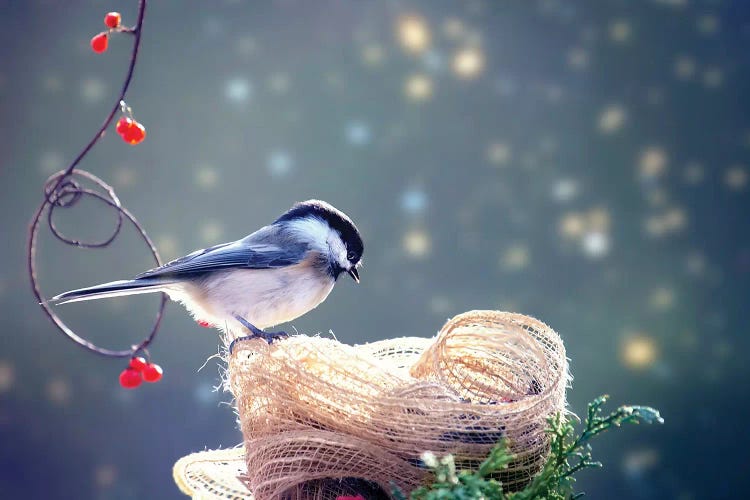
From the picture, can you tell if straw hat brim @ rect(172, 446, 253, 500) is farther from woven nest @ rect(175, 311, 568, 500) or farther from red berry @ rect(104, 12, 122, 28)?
red berry @ rect(104, 12, 122, 28)

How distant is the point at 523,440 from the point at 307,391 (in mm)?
271

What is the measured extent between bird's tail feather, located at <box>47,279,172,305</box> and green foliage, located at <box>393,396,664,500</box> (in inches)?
23.5

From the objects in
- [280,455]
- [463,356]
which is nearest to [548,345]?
[463,356]

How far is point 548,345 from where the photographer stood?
1.01m

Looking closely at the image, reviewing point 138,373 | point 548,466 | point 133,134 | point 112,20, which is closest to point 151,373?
point 138,373

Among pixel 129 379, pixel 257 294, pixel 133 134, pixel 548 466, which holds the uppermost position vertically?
pixel 133 134

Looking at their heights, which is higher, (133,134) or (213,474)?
(133,134)

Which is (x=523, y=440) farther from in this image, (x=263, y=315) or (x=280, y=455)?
(x=263, y=315)

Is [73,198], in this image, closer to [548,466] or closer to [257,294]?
[257,294]

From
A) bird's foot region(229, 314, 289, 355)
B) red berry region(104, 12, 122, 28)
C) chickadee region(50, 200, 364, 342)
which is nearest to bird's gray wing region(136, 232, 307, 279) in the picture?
chickadee region(50, 200, 364, 342)

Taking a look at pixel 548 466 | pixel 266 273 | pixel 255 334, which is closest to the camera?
pixel 548 466

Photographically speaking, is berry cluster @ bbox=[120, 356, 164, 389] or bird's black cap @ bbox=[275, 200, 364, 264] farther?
bird's black cap @ bbox=[275, 200, 364, 264]

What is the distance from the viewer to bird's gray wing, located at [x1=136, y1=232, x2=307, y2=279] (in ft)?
4.25

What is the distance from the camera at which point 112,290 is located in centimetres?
119
